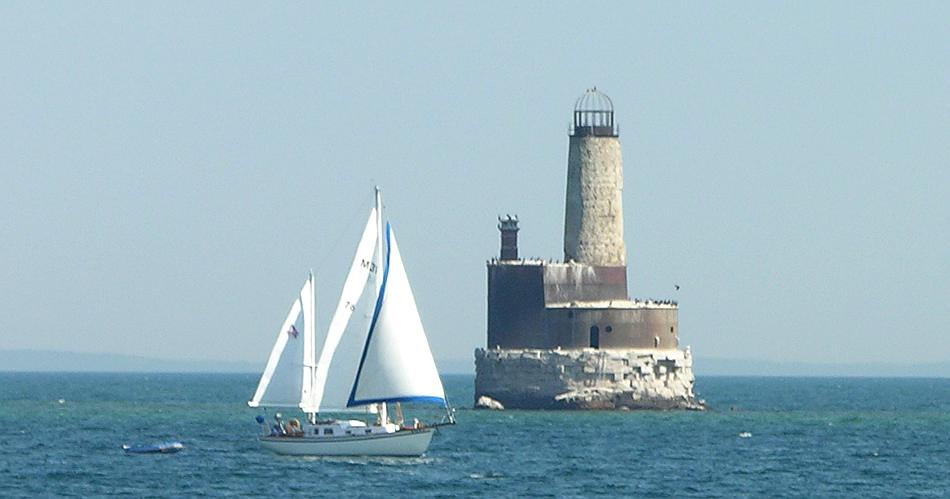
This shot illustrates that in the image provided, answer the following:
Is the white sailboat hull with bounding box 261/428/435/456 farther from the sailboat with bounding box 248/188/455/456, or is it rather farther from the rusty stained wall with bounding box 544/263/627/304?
the rusty stained wall with bounding box 544/263/627/304

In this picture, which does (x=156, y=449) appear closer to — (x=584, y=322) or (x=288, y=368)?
(x=288, y=368)

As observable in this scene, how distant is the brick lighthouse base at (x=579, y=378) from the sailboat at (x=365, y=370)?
98.0 ft

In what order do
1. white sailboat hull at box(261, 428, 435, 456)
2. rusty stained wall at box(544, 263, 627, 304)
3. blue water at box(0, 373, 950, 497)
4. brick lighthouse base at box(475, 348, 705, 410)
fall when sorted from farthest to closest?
rusty stained wall at box(544, 263, 627, 304) → brick lighthouse base at box(475, 348, 705, 410) → white sailboat hull at box(261, 428, 435, 456) → blue water at box(0, 373, 950, 497)

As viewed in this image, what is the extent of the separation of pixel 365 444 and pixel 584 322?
33.4 metres

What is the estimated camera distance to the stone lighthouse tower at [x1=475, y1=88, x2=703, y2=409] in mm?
102062

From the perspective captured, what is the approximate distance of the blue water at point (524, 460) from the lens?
63.9 meters

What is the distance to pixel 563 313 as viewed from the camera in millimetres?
102312

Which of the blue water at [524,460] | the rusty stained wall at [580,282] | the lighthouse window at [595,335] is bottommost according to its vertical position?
the blue water at [524,460]

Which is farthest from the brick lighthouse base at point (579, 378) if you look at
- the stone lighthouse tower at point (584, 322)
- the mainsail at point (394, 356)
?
the mainsail at point (394, 356)

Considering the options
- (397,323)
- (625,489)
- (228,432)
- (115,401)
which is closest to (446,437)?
(228,432)

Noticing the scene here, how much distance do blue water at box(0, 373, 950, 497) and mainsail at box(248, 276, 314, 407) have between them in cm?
200

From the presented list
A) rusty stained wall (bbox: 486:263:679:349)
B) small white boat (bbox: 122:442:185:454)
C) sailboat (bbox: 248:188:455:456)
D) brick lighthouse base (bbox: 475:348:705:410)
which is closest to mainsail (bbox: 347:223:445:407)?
sailboat (bbox: 248:188:455:456)

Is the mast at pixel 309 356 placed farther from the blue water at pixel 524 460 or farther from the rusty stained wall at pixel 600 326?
the rusty stained wall at pixel 600 326

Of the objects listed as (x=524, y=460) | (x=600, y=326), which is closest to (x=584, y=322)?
(x=600, y=326)
